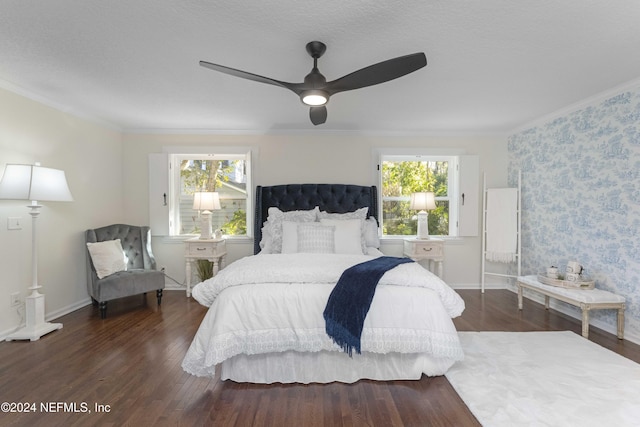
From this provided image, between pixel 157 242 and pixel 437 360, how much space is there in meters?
4.11

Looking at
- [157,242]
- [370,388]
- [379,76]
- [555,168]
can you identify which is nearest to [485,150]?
[555,168]

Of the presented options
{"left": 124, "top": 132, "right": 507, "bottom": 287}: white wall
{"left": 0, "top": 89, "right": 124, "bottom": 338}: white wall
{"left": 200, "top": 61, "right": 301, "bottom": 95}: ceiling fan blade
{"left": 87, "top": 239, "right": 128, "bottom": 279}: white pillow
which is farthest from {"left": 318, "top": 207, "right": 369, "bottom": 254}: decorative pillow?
{"left": 0, "top": 89, "right": 124, "bottom": 338}: white wall

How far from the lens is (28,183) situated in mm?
2822

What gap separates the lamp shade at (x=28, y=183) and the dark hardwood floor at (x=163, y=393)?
1343 millimetres

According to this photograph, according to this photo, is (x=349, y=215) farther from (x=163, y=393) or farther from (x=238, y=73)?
(x=163, y=393)

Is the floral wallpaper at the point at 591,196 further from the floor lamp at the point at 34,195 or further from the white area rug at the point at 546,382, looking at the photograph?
the floor lamp at the point at 34,195

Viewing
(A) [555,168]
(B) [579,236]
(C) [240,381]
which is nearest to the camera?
(C) [240,381]

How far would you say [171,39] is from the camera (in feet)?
7.01

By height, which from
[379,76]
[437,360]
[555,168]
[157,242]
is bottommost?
[437,360]

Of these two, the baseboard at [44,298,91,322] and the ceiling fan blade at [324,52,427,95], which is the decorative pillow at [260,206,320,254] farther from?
the baseboard at [44,298,91,322]

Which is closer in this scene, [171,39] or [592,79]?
[171,39]

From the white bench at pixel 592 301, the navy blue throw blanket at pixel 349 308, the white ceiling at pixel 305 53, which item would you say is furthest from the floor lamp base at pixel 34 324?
the white bench at pixel 592 301

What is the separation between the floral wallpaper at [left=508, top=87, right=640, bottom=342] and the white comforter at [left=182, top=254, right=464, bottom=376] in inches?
82.9

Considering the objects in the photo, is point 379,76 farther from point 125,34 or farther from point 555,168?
point 555,168
